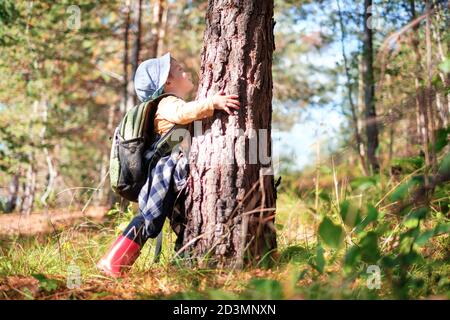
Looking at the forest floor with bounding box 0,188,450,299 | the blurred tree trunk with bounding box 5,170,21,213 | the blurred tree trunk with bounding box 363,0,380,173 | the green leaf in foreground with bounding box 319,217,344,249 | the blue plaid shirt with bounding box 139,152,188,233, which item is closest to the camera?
the green leaf in foreground with bounding box 319,217,344,249

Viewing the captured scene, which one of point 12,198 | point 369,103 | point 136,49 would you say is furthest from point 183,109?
Result: point 12,198

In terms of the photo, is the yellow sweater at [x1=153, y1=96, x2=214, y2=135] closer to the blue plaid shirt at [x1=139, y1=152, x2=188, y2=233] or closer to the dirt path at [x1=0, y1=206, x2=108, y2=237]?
the blue plaid shirt at [x1=139, y1=152, x2=188, y2=233]

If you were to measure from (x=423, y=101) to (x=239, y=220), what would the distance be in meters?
1.15

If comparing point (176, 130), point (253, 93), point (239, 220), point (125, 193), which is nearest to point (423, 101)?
point (253, 93)

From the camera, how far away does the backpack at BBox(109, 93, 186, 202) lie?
2908 mm

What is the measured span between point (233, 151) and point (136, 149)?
1.92 feet

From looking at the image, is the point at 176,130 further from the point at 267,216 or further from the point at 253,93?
the point at 267,216

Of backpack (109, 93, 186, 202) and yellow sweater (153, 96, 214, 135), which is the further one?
backpack (109, 93, 186, 202)

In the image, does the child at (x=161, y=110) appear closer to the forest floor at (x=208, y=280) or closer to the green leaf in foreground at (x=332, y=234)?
the forest floor at (x=208, y=280)

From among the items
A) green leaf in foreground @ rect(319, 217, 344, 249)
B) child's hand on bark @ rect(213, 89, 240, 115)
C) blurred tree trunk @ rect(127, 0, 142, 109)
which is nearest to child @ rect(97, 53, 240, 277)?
child's hand on bark @ rect(213, 89, 240, 115)

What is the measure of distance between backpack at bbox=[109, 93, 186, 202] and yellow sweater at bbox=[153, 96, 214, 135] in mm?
45

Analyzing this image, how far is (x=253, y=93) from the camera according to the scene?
9.17 feet

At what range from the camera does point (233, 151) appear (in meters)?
2.77

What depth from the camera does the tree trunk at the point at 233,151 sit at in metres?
2.74
